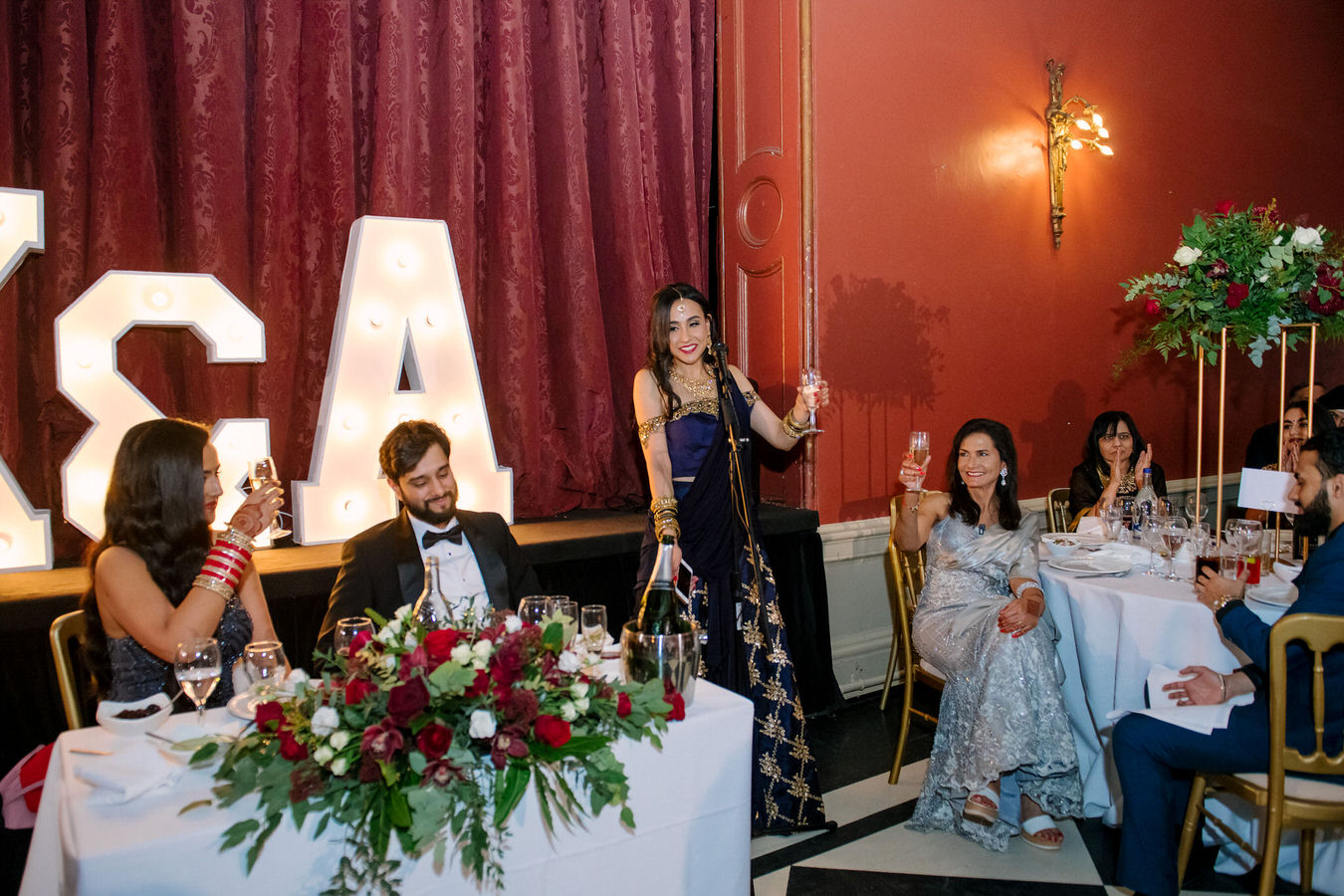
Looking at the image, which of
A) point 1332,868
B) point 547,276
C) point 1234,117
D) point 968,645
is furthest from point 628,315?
point 1234,117

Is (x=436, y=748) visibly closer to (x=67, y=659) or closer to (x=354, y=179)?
(x=67, y=659)

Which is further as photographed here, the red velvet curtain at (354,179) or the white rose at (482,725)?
the red velvet curtain at (354,179)

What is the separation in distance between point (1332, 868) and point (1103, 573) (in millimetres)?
938

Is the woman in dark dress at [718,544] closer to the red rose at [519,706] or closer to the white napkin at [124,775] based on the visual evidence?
the red rose at [519,706]

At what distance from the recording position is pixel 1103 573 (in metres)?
2.85

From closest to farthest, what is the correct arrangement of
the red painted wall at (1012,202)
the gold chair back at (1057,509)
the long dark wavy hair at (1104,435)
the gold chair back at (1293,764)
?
1. the gold chair back at (1293,764)
2. the red painted wall at (1012,202)
3. the long dark wavy hair at (1104,435)
4. the gold chair back at (1057,509)

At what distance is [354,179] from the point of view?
340 centimetres

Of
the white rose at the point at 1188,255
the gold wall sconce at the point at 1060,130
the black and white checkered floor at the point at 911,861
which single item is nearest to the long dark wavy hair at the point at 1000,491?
the white rose at the point at 1188,255

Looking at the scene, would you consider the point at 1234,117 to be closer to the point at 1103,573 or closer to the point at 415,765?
the point at 1103,573

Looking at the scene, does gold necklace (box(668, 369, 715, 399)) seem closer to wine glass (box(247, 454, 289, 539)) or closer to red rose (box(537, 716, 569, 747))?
wine glass (box(247, 454, 289, 539))

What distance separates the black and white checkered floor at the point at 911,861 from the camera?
2496 millimetres

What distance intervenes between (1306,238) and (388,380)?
3.07 m

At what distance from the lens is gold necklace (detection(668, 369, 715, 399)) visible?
2.94m

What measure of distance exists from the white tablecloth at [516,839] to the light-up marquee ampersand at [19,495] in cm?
137
